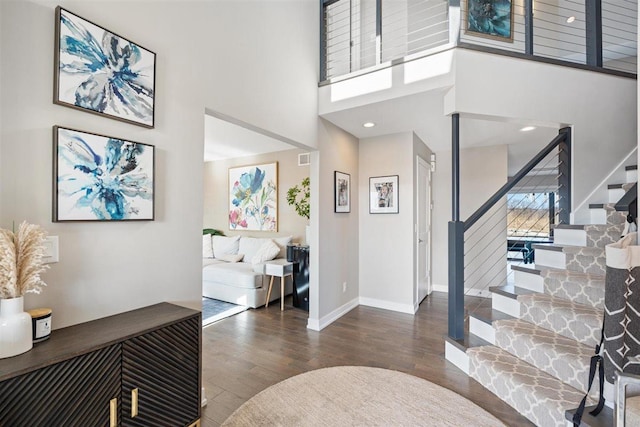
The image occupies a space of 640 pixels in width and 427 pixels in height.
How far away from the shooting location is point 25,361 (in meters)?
1.03

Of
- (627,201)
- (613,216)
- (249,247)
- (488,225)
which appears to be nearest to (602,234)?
(613,216)

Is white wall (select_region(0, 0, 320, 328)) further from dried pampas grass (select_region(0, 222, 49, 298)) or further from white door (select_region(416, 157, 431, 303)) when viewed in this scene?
white door (select_region(416, 157, 431, 303))

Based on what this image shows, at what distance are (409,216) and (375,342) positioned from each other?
1690 millimetres

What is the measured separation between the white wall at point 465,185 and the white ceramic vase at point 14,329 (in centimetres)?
460

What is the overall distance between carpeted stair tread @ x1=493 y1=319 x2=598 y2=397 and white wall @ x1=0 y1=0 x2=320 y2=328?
2342 mm

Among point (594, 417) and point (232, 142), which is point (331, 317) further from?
point (232, 142)

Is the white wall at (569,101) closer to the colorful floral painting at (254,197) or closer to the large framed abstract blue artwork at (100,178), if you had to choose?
the large framed abstract blue artwork at (100,178)

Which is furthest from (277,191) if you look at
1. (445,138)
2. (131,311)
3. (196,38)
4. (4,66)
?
(4,66)

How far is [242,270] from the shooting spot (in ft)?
13.7

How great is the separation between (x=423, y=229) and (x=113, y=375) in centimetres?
398

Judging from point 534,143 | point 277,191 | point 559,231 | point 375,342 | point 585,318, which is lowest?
point 375,342

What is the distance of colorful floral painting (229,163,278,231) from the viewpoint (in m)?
5.14

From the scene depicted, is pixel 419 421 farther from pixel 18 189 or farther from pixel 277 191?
pixel 277 191

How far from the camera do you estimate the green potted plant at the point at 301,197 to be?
14.4ft
